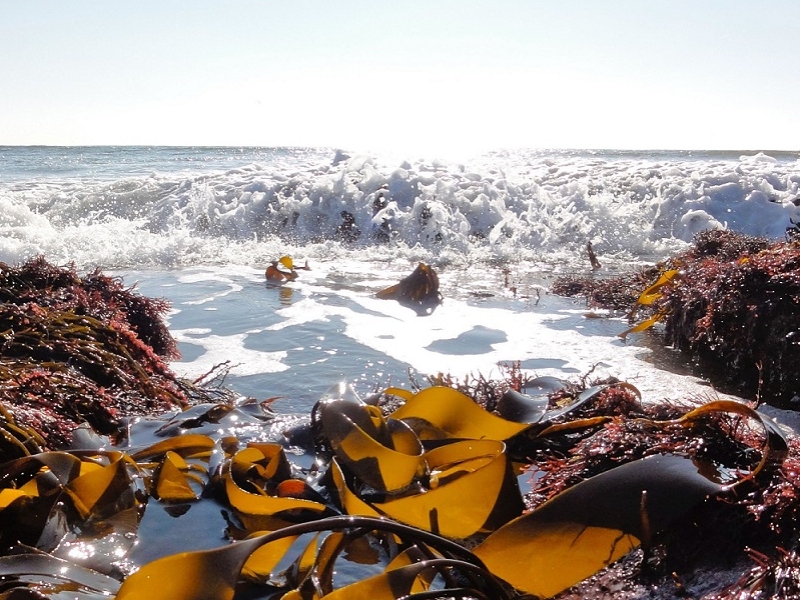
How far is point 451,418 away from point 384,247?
680 cm

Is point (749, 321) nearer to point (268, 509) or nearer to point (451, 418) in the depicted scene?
point (451, 418)

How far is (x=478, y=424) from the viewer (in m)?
2.02

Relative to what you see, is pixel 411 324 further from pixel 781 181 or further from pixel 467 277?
pixel 781 181

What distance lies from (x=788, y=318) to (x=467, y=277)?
150 inches

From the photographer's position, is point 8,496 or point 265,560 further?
point 8,496

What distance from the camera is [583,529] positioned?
1.35 metres

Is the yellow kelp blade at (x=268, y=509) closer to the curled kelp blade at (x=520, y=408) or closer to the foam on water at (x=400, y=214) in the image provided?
the curled kelp blade at (x=520, y=408)

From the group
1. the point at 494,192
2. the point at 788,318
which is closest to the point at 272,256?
the point at 494,192

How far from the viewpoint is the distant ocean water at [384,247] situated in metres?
3.90

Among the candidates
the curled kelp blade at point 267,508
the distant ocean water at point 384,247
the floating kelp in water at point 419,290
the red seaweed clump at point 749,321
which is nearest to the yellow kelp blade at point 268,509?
the curled kelp blade at point 267,508

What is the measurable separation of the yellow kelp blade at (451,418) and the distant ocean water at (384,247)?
1.09 m

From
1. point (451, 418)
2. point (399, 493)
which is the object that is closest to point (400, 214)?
point (451, 418)

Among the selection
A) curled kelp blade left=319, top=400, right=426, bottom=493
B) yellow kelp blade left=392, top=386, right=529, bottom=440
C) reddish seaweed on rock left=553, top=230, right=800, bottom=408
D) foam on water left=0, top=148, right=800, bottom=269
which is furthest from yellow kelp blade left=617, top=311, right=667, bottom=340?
foam on water left=0, top=148, right=800, bottom=269

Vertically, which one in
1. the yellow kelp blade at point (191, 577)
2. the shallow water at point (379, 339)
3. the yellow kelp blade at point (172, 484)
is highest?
the yellow kelp blade at point (191, 577)
